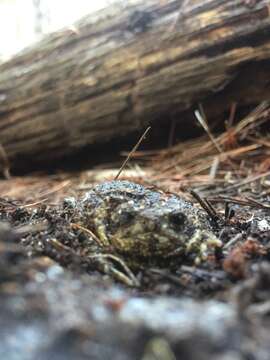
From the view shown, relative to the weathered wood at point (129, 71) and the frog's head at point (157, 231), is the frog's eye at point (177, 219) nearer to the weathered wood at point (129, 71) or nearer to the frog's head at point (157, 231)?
the frog's head at point (157, 231)

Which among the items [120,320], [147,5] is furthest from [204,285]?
[147,5]

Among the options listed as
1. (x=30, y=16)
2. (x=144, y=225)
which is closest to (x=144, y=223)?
(x=144, y=225)

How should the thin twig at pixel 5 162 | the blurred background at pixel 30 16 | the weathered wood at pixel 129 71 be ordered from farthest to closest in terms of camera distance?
1. the blurred background at pixel 30 16
2. the thin twig at pixel 5 162
3. the weathered wood at pixel 129 71

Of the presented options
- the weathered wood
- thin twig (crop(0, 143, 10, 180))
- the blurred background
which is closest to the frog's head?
the weathered wood

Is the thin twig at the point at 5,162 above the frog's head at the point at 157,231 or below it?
below

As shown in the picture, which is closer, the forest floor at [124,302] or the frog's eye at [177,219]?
the forest floor at [124,302]

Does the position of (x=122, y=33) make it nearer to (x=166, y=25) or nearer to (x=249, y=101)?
(x=166, y=25)

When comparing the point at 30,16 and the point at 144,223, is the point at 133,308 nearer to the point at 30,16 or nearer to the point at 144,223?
the point at 144,223

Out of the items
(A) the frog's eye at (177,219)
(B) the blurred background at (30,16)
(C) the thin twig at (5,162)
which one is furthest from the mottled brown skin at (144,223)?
(B) the blurred background at (30,16)
